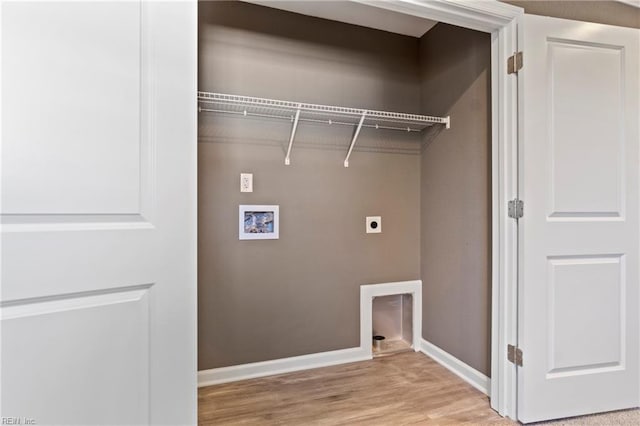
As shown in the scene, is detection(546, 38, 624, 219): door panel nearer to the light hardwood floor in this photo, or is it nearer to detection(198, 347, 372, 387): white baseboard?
the light hardwood floor

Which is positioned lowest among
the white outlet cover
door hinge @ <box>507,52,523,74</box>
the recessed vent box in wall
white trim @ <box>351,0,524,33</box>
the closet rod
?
the recessed vent box in wall

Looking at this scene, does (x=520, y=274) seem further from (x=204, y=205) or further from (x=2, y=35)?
(x=2, y=35)

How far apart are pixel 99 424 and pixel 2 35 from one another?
107cm

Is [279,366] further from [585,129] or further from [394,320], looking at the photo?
[585,129]

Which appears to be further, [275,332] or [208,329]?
[275,332]

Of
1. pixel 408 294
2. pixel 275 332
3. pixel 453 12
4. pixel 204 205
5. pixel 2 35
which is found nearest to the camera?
pixel 2 35

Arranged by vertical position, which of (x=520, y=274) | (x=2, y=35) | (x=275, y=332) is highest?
(x=2, y=35)

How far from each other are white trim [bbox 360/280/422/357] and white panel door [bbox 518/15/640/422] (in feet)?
2.98

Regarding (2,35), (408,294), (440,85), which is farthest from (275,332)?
(440,85)

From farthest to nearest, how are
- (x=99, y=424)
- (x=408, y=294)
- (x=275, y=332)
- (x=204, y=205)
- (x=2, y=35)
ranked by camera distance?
(x=408, y=294)
(x=275, y=332)
(x=204, y=205)
(x=99, y=424)
(x=2, y=35)

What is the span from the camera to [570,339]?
1.63 metres

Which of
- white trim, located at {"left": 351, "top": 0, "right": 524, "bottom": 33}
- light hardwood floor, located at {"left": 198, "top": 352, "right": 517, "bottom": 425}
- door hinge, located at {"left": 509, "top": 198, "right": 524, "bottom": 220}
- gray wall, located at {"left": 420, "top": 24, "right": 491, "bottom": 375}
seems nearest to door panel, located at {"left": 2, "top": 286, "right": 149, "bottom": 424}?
light hardwood floor, located at {"left": 198, "top": 352, "right": 517, "bottom": 425}

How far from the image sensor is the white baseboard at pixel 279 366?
2008 millimetres

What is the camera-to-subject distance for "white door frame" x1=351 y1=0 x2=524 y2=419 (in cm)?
161
